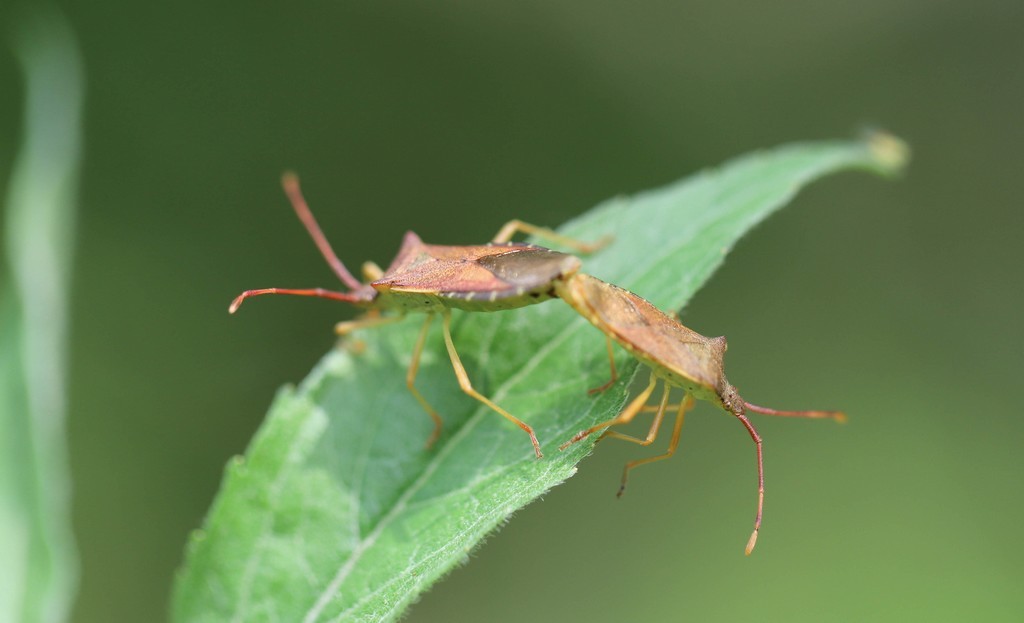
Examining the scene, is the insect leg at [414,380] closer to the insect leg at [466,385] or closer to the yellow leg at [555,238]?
the insect leg at [466,385]

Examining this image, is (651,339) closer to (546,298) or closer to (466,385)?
(546,298)

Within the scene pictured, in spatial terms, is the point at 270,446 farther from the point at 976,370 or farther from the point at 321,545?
the point at 976,370

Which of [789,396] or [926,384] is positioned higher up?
[789,396]

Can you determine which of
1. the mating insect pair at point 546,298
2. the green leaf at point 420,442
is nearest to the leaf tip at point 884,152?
the green leaf at point 420,442

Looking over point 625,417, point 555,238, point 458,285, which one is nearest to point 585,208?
point 555,238

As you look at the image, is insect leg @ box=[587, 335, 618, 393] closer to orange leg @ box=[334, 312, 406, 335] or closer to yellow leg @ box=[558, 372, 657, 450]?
yellow leg @ box=[558, 372, 657, 450]

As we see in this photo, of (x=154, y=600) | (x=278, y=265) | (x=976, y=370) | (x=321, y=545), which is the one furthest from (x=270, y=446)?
(x=976, y=370)
